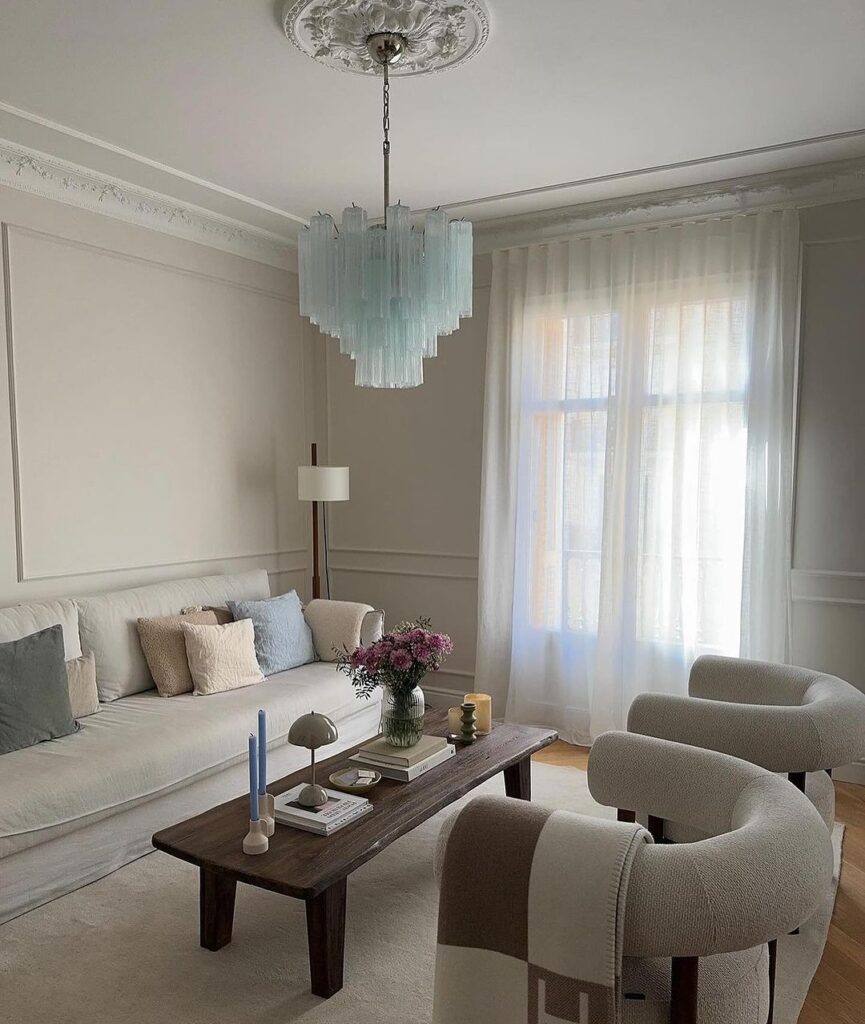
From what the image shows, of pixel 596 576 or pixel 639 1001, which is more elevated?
pixel 596 576

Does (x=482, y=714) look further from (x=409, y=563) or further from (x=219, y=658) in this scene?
(x=409, y=563)

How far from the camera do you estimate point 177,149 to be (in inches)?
140

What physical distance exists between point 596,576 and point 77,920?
2.90 meters

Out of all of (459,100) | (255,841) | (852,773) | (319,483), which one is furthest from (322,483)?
(852,773)

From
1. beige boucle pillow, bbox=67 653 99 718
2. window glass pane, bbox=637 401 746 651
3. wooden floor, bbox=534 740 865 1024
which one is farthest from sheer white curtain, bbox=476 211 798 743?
beige boucle pillow, bbox=67 653 99 718

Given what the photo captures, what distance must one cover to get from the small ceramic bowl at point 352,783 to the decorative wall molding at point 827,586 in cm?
239

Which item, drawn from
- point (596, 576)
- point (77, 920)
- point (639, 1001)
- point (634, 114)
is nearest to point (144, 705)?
point (77, 920)

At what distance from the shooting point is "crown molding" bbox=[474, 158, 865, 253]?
386 centimetres

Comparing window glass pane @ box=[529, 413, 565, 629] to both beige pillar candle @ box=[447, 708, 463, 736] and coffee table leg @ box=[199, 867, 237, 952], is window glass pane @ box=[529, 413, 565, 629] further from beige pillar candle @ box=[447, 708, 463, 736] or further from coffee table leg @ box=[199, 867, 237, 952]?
coffee table leg @ box=[199, 867, 237, 952]

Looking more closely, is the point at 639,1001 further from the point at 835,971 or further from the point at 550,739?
the point at 550,739

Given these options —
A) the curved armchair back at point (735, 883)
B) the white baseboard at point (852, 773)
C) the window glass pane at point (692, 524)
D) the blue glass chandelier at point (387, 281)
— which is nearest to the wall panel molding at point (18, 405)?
the blue glass chandelier at point (387, 281)

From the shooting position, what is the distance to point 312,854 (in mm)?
2277

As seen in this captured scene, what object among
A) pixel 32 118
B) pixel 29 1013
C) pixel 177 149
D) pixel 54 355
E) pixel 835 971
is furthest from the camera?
pixel 54 355

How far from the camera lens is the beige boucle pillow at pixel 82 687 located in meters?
3.42
